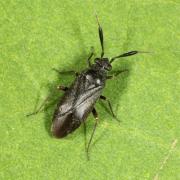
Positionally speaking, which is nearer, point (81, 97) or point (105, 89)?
point (81, 97)

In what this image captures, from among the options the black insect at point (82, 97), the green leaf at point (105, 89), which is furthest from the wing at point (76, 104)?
the green leaf at point (105, 89)

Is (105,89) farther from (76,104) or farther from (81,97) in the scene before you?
(76,104)

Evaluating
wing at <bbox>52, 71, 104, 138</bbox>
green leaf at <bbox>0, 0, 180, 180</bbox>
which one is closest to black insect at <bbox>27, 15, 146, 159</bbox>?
wing at <bbox>52, 71, 104, 138</bbox>

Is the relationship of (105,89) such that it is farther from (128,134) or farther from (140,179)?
(140,179)

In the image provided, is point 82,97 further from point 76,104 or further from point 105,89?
point 105,89

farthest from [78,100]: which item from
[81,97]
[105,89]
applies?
[105,89]

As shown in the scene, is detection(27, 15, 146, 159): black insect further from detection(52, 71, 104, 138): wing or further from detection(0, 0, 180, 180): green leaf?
detection(0, 0, 180, 180): green leaf

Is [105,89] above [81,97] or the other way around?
the other way around

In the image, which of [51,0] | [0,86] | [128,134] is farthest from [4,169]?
[51,0]
